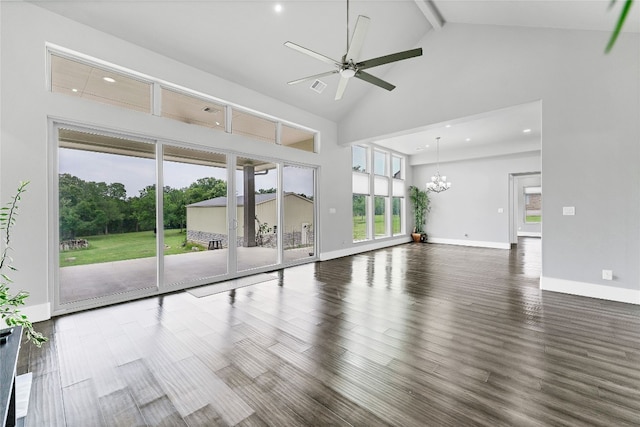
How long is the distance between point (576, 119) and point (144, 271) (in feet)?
24.2

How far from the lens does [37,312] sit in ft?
11.2

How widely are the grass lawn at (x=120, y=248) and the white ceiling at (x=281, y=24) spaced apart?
2.82 meters

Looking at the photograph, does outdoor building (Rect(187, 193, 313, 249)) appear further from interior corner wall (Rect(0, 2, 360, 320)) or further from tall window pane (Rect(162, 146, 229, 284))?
interior corner wall (Rect(0, 2, 360, 320))

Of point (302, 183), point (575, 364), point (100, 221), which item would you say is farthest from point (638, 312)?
point (100, 221)

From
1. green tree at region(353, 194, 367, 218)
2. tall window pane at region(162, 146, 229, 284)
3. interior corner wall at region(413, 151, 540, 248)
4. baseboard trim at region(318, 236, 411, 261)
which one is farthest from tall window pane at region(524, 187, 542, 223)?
tall window pane at region(162, 146, 229, 284)

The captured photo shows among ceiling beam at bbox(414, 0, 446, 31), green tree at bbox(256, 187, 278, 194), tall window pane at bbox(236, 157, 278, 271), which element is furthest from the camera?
green tree at bbox(256, 187, 278, 194)

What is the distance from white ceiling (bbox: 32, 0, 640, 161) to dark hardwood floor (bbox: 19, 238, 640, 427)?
3.58m

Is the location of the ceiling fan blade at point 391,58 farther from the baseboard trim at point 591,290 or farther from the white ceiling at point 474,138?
the baseboard trim at point 591,290

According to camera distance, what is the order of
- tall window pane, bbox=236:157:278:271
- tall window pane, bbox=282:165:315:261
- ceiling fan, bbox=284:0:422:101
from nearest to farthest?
ceiling fan, bbox=284:0:422:101
tall window pane, bbox=236:157:278:271
tall window pane, bbox=282:165:315:261

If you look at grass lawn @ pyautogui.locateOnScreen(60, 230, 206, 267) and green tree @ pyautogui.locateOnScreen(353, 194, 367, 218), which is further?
green tree @ pyautogui.locateOnScreen(353, 194, 367, 218)

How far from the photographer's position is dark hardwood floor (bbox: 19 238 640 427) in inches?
78.2

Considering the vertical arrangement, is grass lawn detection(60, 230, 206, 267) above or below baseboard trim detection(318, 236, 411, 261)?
above

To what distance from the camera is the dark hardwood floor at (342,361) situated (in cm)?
199

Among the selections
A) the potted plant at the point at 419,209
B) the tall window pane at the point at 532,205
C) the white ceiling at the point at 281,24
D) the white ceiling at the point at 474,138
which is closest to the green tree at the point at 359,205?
the white ceiling at the point at 474,138
